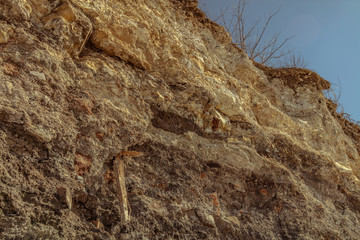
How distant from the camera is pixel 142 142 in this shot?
8.38ft

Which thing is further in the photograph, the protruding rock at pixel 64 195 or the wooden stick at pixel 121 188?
the wooden stick at pixel 121 188

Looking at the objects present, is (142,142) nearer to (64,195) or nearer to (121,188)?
(121,188)

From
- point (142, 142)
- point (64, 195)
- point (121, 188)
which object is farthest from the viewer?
point (142, 142)

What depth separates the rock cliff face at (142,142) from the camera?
184cm

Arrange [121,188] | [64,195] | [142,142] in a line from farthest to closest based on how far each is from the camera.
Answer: [142,142]
[121,188]
[64,195]

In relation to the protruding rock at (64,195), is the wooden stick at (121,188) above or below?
above

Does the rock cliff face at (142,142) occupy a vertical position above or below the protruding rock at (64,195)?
above

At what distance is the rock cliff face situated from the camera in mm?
1840

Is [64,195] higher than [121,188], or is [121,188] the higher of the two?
[121,188]

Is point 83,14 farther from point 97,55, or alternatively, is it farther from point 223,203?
point 223,203

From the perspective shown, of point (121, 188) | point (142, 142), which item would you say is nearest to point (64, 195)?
point (121, 188)

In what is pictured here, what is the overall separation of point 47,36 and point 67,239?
165cm

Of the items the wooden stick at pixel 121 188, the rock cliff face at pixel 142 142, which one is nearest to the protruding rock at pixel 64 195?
the rock cliff face at pixel 142 142

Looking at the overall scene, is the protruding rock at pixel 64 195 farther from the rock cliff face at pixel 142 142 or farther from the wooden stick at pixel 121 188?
the wooden stick at pixel 121 188
